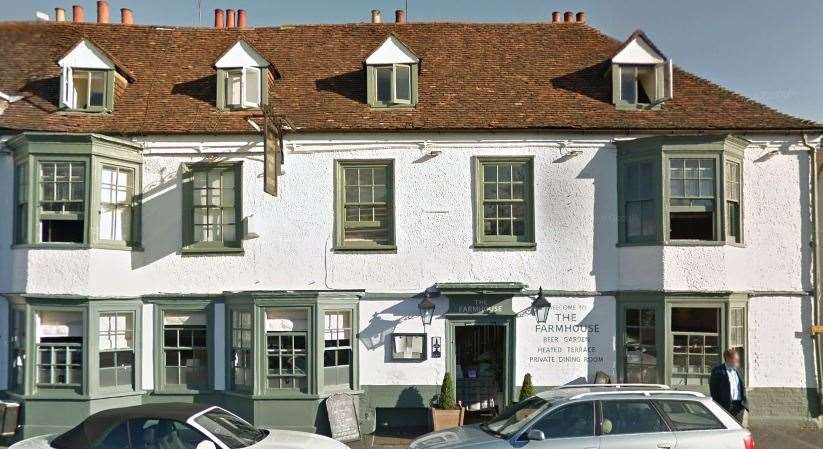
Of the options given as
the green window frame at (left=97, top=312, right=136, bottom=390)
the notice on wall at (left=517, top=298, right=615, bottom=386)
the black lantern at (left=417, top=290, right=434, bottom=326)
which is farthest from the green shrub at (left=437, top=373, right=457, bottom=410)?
the green window frame at (left=97, top=312, right=136, bottom=390)

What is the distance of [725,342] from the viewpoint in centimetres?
1470

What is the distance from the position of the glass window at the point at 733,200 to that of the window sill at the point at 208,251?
10.1 metres

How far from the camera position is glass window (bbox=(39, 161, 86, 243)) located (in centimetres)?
1475

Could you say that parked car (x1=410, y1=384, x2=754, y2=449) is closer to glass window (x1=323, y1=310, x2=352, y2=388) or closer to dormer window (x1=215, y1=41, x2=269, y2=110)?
glass window (x1=323, y1=310, x2=352, y2=388)

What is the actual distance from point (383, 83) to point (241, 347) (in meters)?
6.43

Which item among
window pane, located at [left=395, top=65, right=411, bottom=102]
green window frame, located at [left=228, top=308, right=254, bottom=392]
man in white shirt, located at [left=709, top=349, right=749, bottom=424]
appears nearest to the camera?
man in white shirt, located at [left=709, top=349, right=749, bottom=424]

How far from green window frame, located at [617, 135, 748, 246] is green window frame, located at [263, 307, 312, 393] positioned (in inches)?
268

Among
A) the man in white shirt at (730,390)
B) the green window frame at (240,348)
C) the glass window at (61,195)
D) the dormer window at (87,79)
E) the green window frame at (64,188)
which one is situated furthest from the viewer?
the dormer window at (87,79)

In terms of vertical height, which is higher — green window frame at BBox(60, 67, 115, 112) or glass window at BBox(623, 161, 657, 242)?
green window frame at BBox(60, 67, 115, 112)

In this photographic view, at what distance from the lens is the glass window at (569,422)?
976 centimetres

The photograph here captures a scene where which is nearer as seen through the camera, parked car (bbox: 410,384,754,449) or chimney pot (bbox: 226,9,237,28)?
parked car (bbox: 410,384,754,449)

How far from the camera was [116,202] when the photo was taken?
50.0 ft

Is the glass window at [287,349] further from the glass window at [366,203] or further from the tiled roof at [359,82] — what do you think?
the tiled roof at [359,82]

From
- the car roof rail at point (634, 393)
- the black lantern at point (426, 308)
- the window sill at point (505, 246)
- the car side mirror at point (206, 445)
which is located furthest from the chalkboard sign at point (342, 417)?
the car roof rail at point (634, 393)
